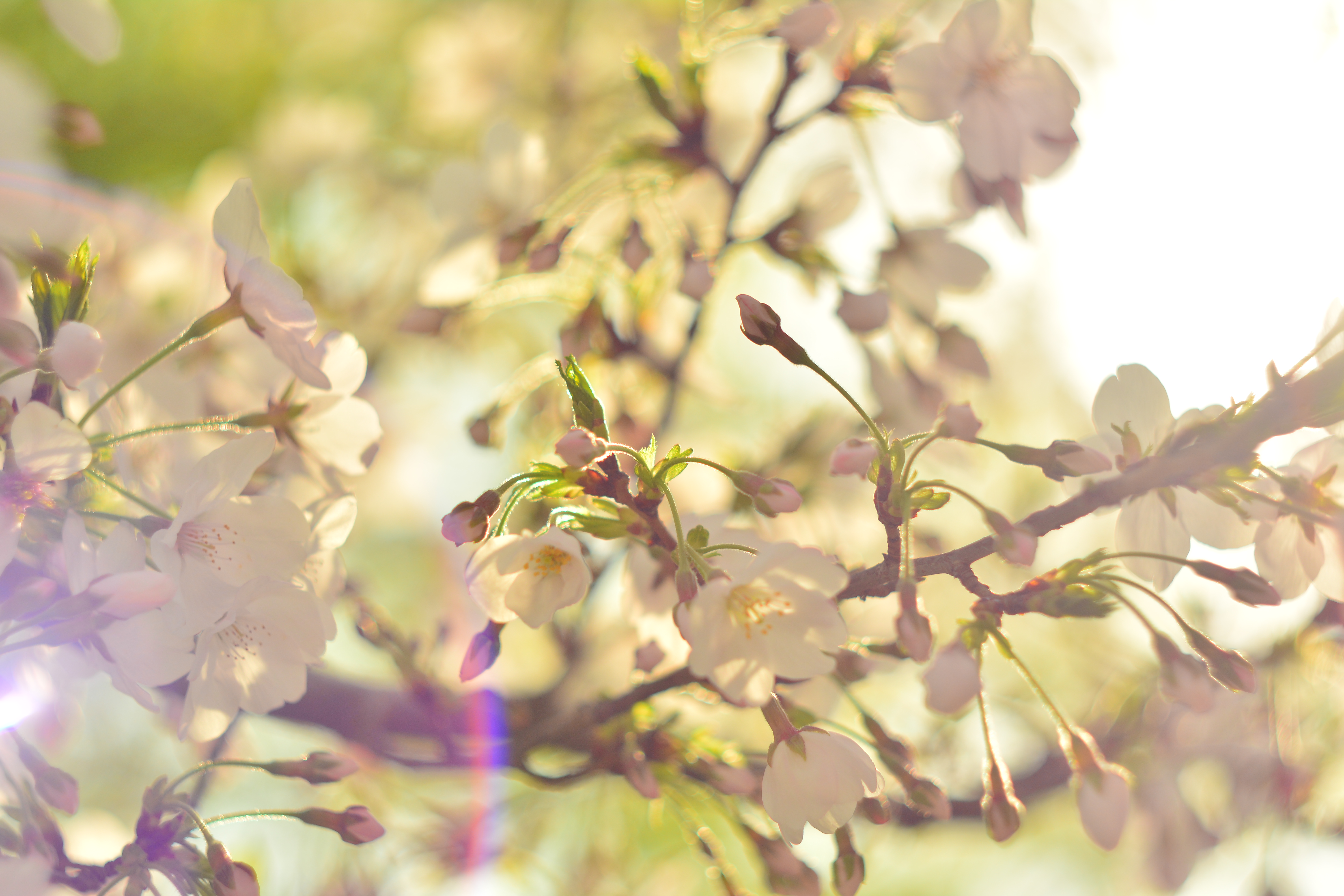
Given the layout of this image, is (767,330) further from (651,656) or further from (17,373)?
(17,373)

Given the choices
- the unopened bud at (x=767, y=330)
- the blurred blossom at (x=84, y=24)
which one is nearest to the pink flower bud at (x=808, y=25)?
the unopened bud at (x=767, y=330)

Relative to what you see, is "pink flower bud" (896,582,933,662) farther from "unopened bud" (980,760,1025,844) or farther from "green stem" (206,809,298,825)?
"green stem" (206,809,298,825)

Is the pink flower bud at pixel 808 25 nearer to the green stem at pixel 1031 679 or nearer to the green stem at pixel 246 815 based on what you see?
the green stem at pixel 1031 679

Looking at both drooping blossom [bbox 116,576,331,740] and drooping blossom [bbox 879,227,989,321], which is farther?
drooping blossom [bbox 879,227,989,321]

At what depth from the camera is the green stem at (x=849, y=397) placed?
2.07ft

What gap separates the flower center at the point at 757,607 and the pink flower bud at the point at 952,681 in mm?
126

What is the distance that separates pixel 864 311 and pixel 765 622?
494mm

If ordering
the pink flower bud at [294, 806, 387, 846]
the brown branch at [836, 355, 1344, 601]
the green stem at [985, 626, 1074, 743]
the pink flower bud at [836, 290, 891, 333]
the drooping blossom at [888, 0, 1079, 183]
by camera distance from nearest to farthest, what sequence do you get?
the brown branch at [836, 355, 1344, 601]
the green stem at [985, 626, 1074, 743]
the pink flower bud at [294, 806, 387, 846]
the drooping blossom at [888, 0, 1079, 183]
the pink flower bud at [836, 290, 891, 333]

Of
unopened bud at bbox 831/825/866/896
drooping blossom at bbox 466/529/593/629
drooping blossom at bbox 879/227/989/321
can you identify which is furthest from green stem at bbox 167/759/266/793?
drooping blossom at bbox 879/227/989/321

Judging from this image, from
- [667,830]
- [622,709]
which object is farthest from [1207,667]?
[667,830]

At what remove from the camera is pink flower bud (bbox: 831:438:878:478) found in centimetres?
65

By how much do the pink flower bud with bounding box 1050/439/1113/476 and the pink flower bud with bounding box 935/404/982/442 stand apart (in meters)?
0.07

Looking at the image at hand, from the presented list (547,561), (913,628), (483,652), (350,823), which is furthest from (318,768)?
(913,628)

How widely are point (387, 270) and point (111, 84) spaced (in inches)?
75.7
